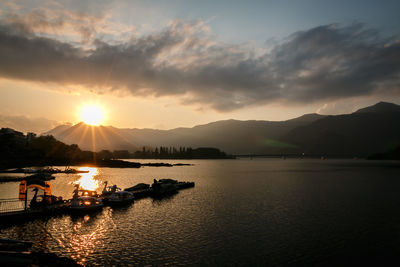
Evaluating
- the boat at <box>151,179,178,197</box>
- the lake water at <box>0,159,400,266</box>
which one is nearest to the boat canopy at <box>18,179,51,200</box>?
the lake water at <box>0,159,400,266</box>

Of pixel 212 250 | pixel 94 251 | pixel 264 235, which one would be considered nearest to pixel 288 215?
pixel 264 235

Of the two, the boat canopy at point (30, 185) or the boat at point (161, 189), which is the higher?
the boat canopy at point (30, 185)

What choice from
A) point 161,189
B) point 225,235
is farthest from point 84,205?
point 225,235

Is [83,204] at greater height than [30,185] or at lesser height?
lesser

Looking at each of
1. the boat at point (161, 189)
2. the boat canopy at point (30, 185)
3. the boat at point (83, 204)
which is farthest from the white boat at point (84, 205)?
the boat at point (161, 189)

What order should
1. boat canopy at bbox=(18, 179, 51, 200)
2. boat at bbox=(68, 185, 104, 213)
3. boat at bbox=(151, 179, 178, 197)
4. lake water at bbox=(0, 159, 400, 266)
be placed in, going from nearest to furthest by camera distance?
lake water at bbox=(0, 159, 400, 266)
boat canopy at bbox=(18, 179, 51, 200)
boat at bbox=(68, 185, 104, 213)
boat at bbox=(151, 179, 178, 197)

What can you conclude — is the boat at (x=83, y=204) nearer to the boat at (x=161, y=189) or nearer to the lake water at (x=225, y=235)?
the lake water at (x=225, y=235)

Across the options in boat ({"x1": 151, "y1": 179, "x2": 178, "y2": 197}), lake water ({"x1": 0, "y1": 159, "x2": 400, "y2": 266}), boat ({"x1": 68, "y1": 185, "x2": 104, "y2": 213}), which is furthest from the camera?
boat ({"x1": 151, "y1": 179, "x2": 178, "y2": 197})

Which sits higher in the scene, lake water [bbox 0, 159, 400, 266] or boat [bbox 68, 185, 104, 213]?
boat [bbox 68, 185, 104, 213]

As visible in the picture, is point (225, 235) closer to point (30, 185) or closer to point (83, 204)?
point (83, 204)

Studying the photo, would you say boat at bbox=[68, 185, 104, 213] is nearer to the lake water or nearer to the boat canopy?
the lake water

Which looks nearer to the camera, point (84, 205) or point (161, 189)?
point (84, 205)

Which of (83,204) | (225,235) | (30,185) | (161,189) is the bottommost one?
(225,235)

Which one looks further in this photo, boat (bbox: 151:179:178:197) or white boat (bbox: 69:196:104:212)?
boat (bbox: 151:179:178:197)
